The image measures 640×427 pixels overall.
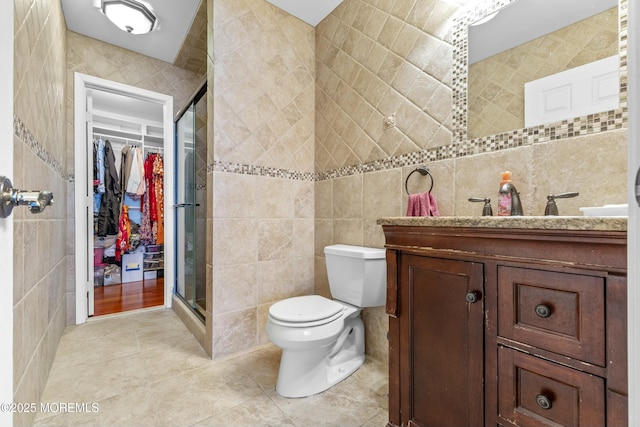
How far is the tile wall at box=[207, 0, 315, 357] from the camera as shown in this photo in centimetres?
185

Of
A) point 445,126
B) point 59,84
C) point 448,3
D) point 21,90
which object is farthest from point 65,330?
point 448,3

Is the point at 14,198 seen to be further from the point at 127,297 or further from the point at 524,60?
the point at 127,297

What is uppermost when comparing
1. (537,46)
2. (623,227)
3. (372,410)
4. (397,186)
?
(537,46)

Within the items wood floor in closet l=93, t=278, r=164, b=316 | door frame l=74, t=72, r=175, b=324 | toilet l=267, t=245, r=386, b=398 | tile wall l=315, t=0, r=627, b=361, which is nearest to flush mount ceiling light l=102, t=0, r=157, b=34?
door frame l=74, t=72, r=175, b=324

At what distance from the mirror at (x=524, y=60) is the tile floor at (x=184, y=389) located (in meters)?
1.45

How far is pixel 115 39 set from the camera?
2.52 meters

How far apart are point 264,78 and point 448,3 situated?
1.24m

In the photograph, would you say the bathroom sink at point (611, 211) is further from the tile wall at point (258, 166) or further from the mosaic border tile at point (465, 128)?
the tile wall at point (258, 166)

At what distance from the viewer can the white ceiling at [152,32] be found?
2123mm

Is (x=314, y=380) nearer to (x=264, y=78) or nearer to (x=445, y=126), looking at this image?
(x=445, y=126)

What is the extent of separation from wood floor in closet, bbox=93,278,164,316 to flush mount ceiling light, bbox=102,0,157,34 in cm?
250

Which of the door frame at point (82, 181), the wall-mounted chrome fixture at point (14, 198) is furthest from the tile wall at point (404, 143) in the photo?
the door frame at point (82, 181)

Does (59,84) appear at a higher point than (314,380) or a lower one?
higher

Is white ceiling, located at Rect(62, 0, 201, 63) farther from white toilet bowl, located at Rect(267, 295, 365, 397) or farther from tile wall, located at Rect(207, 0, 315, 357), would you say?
white toilet bowl, located at Rect(267, 295, 365, 397)
